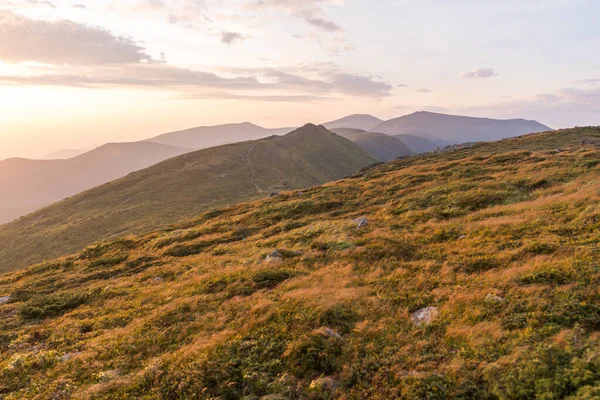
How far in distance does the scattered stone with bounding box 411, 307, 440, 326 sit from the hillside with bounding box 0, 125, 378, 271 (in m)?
57.8

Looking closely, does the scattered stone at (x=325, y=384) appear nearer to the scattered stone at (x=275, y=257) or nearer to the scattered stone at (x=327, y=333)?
the scattered stone at (x=327, y=333)

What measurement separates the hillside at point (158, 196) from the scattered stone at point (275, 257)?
47.4 meters

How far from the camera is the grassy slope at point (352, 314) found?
8.34 meters

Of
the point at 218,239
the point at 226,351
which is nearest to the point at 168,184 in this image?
the point at 218,239

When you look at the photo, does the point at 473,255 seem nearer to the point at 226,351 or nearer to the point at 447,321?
the point at 447,321

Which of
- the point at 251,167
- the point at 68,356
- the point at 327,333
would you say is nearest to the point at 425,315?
the point at 327,333

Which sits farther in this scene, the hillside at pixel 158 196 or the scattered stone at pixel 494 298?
the hillside at pixel 158 196

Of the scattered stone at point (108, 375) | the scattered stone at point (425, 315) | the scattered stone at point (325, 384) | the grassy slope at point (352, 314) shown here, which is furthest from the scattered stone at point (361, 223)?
the scattered stone at point (108, 375)

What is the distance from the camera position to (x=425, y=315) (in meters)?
11.0

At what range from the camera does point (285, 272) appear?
1677 cm

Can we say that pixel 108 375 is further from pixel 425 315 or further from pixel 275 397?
pixel 425 315

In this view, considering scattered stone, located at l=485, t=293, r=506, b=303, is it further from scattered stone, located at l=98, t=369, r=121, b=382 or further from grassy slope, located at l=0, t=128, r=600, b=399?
scattered stone, located at l=98, t=369, r=121, b=382

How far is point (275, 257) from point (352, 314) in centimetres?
843

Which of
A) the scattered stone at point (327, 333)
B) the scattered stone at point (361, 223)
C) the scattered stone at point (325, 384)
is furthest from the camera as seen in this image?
the scattered stone at point (361, 223)
